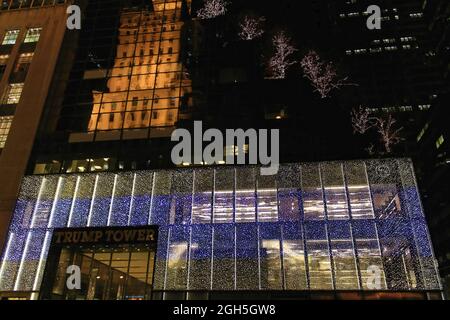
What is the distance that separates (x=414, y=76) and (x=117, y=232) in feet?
274

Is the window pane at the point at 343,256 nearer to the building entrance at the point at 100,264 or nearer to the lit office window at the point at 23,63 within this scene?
the building entrance at the point at 100,264

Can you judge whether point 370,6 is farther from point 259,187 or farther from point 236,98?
point 259,187

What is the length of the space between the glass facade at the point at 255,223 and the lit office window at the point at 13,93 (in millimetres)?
10274

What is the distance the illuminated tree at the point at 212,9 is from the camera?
114ft

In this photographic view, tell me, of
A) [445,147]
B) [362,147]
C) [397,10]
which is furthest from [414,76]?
[362,147]

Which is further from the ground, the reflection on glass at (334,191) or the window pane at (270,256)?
the reflection on glass at (334,191)

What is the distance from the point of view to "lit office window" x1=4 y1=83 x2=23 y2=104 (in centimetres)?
2933

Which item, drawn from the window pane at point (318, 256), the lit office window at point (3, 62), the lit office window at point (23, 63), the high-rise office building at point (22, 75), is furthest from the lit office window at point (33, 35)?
the window pane at point (318, 256)

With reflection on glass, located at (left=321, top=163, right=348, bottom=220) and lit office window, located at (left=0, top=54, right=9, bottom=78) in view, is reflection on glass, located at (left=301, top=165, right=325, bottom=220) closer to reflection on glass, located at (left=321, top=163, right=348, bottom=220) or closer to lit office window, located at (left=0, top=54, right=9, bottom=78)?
reflection on glass, located at (left=321, top=163, right=348, bottom=220)

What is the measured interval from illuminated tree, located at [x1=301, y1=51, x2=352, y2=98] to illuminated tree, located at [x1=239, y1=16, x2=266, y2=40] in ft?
18.2

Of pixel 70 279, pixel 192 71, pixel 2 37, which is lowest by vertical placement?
pixel 70 279

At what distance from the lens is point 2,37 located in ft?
109

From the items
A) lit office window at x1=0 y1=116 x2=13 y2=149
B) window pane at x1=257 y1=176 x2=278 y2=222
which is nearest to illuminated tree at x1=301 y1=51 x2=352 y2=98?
window pane at x1=257 y1=176 x2=278 y2=222

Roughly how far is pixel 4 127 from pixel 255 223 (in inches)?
875
